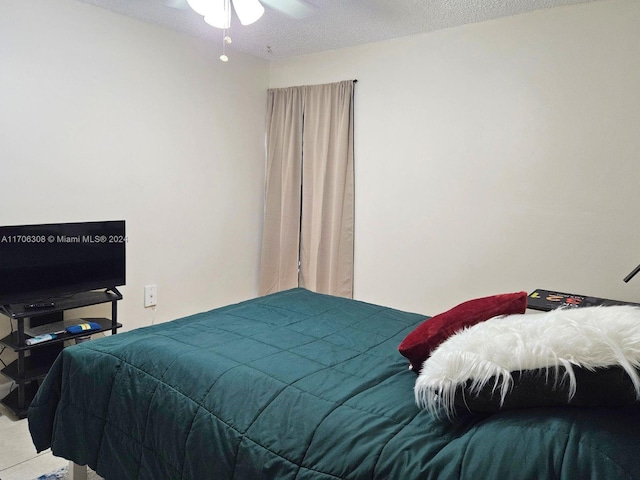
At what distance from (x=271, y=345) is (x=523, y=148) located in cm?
221

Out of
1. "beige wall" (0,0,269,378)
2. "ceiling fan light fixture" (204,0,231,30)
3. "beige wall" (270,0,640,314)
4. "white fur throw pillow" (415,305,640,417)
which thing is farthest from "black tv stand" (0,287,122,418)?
"white fur throw pillow" (415,305,640,417)

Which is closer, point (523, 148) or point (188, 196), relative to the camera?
point (523, 148)

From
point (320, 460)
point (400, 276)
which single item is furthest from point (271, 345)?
point (400, 276)

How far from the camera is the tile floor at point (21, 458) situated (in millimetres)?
2092

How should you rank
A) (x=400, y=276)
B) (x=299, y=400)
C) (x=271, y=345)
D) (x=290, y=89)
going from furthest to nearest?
(x=290, y=89) < (x=400, y=276) < (x=271, y=345) < (x=299, y=400)

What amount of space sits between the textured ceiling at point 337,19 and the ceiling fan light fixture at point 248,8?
0.38 meters

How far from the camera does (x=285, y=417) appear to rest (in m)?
1.38

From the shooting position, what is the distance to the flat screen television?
2.58 meters

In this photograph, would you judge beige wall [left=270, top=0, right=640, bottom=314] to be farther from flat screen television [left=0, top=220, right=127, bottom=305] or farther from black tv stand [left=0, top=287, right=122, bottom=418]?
black tv stand [left=0, top=287, right=122, bottom=418]

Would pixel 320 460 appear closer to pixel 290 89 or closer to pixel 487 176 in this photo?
pixel 487 176

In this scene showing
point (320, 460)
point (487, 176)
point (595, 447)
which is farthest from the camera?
point (487, 176)

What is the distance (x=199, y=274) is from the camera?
151 inches

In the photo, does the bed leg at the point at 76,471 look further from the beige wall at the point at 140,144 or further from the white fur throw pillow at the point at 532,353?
the white fur throw pillow at the point at 532,353

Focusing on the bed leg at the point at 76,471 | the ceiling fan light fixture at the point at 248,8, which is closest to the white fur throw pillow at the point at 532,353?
the bed leg at the point at 76,471
